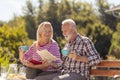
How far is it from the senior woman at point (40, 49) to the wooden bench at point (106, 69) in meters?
0.49

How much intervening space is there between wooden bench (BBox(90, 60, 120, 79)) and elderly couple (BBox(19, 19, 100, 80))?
0.27 m

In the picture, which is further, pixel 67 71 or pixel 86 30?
pixel 86 30

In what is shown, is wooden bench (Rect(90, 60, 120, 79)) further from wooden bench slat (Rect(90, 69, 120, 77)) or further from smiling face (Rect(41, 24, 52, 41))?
smiling face (Rect(41, 24, 52, 41))

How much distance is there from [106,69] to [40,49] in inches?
35.9

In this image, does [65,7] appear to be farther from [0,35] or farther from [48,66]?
[48,66]

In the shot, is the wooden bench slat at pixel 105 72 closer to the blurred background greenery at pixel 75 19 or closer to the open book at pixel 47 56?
the open book at pixel 47 56

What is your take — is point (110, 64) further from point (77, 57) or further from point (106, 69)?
point (77, 57)

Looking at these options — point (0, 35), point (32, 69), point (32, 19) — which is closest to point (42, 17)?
point (32, 19)

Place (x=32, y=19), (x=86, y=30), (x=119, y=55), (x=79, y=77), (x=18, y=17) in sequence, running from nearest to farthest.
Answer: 1. (x=79, y=77)
2. (x=119, y=55)
3. (x=86, y=30)
4. (x=32, y=19)
5. (x=18, y=17)

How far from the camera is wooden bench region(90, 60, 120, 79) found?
17.6ft

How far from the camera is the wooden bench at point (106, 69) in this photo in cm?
536

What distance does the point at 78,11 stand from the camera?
3666 cm

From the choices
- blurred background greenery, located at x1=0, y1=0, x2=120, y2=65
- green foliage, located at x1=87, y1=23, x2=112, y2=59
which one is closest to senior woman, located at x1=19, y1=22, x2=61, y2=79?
blurred background greenery, located at x1=0, y1=0, x2=120, y2=65

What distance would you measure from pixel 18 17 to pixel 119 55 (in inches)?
842
